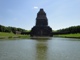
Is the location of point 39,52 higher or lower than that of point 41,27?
lower

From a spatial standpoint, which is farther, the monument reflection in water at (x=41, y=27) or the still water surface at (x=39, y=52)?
the monument reflection in water at (x=41, y=27)

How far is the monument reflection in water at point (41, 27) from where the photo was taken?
431 ft

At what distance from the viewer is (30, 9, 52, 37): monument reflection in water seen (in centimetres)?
13125

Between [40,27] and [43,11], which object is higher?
[43,11]

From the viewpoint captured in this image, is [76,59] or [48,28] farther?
[48,28]

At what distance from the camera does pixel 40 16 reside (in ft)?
455

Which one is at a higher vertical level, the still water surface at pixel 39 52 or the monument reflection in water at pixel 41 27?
the monument reflection in water at pixel 41 27

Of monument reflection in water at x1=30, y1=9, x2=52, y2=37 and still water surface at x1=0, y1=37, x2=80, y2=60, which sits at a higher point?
monument reflection in water at x1=30, y1=9, x2=52, y2=37

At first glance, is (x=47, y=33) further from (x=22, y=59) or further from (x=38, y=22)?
(x=22, y=59)

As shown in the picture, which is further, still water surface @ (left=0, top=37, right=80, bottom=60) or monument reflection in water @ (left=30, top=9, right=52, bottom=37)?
monument reflection in water @ (left=30, top=9, right=52, bottom=37)

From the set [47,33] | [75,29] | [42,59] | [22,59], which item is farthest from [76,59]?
[75,29]

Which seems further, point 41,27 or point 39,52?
point 41,27

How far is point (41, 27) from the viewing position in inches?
5276

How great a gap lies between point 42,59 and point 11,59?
9.84 feet
